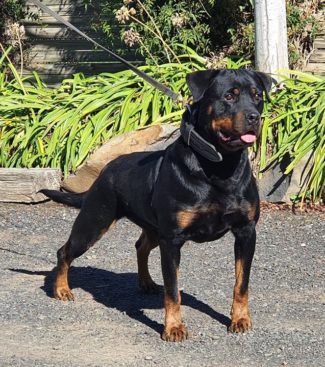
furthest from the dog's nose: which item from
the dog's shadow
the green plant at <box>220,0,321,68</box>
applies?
the green plant at <box>220,0,321,68</box>

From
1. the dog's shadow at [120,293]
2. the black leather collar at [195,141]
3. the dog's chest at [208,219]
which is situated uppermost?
the black leather collar at [195,141]

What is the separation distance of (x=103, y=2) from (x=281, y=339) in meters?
7.89

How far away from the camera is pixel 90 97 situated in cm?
1059

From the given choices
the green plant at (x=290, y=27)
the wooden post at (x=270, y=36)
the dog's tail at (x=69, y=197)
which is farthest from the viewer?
the green plant at (x=290, y=27)

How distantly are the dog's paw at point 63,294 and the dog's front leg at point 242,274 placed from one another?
52.6 inches

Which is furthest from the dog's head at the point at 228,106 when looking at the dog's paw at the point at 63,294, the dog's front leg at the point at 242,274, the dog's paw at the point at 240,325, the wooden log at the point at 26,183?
the wooden log at the point at 26,183

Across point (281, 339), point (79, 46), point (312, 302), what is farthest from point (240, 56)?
point (281, 339)

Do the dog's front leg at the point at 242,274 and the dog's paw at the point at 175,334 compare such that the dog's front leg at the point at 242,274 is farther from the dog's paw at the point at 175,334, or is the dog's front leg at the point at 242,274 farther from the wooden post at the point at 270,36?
the wooden post at the point at 270,36

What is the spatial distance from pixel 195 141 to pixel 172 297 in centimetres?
93

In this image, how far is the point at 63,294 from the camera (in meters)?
6.68

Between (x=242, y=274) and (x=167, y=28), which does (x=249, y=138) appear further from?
(x=167, y=28)

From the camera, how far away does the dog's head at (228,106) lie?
5453 millimetres

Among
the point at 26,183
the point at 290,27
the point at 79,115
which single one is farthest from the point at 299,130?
the point at 26,183

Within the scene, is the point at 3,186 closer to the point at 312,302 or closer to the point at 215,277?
the point at 215,277
